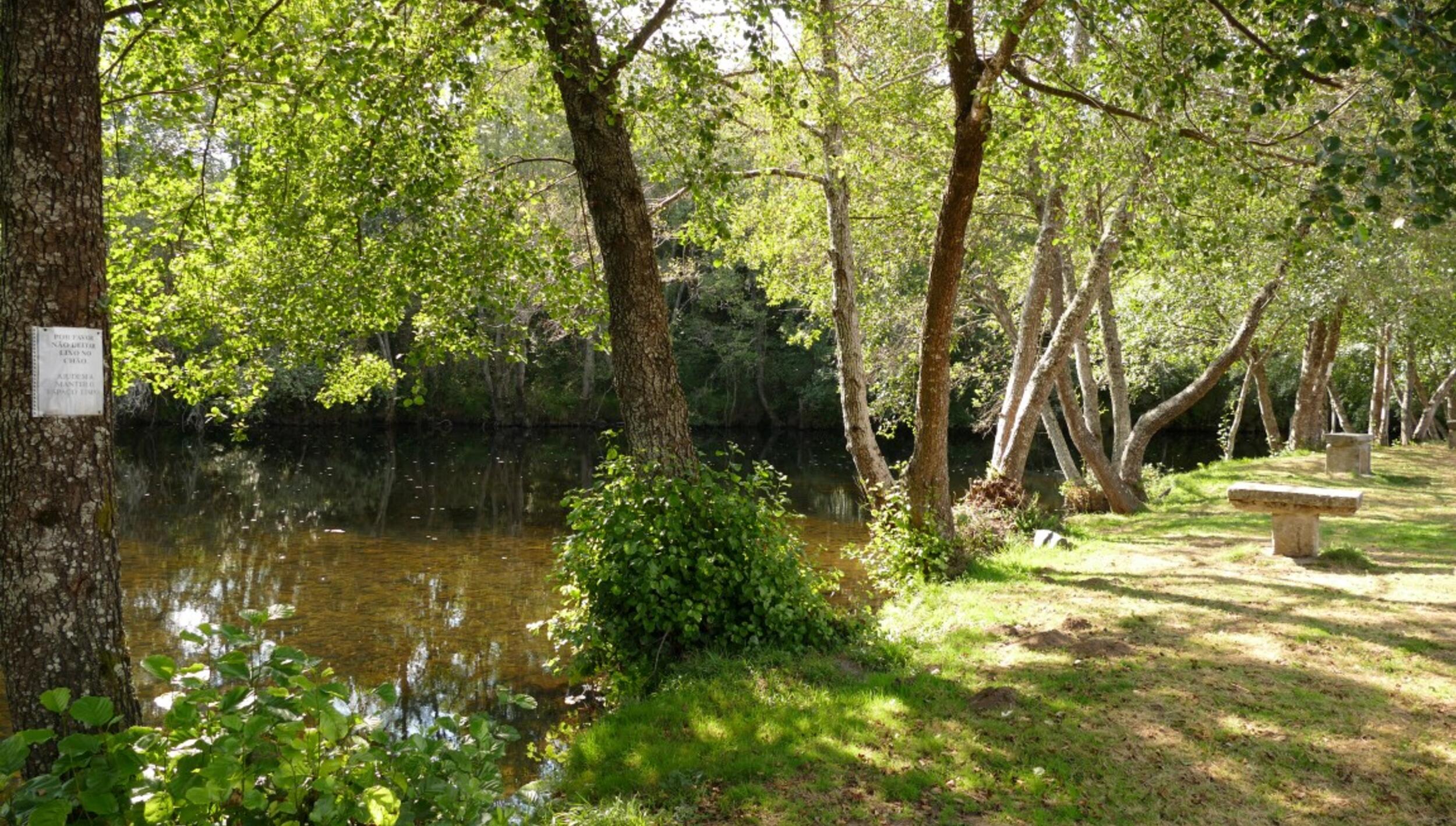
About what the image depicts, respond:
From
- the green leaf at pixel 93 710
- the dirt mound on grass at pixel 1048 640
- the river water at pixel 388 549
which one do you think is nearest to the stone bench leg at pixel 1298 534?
the dirt mound on grass at pixel 1048 640

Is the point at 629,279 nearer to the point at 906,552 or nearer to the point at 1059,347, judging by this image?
the point at 906,552

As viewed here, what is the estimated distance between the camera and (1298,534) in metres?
8.89

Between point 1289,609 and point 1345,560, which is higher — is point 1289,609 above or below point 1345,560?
below

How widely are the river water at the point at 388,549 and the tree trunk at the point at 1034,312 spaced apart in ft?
8.07

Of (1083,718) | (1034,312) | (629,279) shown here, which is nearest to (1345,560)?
(1034,312)

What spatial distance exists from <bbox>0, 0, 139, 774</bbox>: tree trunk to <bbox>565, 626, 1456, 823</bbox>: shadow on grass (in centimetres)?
240

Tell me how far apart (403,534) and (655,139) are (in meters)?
10.8

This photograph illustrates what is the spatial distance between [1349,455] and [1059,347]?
28.9 feet

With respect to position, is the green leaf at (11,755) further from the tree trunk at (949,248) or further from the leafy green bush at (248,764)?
the tree trunk at (949,248)

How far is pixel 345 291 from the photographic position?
7934 mm

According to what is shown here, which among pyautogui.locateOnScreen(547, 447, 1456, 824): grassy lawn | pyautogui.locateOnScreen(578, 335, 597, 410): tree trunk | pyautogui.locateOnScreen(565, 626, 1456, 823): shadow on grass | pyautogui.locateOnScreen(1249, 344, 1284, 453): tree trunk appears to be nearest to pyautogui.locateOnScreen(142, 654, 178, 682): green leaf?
pyautogui.locateOnScreen(547, 447, 1456, 824): grassy lawn

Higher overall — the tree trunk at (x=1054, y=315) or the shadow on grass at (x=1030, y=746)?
the tree trunk at (x=1054, y=315)

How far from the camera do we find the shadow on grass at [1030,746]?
13.6 ft

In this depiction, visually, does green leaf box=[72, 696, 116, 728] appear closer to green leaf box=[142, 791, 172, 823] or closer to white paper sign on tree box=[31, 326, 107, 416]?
green leaf box=[142, 791, 172, 823]
